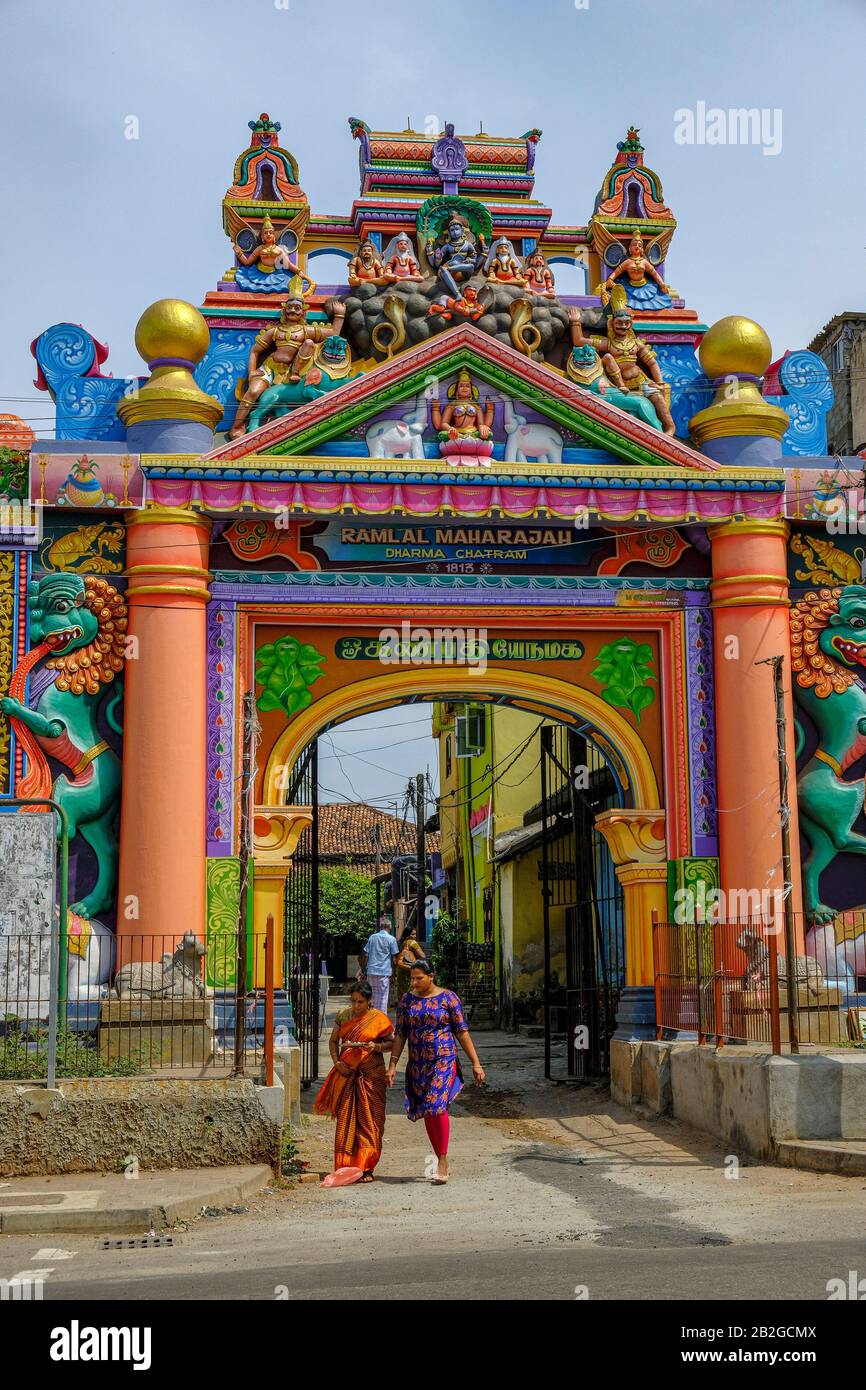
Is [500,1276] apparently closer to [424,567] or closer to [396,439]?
[424,567]

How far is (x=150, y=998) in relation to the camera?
1384 cm

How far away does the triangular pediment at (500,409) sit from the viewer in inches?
592

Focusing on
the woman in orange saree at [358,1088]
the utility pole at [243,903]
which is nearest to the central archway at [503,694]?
the utility pole at [243,903]

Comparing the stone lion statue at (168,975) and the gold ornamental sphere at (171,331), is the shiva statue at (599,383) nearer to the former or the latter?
the gold ornamental sphere at (171,331)

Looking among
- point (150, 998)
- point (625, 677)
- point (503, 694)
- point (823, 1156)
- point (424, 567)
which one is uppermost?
point (424, 567)

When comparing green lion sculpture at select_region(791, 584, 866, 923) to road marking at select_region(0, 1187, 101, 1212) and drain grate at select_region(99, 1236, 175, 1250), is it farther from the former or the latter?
drain grate at select_region(99, 1236, 175, 1250)

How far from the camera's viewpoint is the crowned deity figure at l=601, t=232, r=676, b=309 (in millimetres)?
16359

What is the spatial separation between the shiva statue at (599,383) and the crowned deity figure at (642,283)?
1.05 m

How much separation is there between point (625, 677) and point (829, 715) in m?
2.05

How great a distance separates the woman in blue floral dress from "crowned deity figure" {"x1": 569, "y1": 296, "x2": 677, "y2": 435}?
6854 millimetres

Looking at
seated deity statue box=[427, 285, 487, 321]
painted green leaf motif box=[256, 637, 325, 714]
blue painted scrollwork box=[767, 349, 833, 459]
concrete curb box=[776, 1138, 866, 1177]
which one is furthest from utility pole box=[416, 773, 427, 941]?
concrete curb box=[776, 1138, 866, 1177]

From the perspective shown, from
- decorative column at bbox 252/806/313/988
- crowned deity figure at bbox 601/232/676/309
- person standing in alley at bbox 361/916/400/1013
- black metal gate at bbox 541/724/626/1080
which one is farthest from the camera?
person standing in alley at bbox 361/916/400/1013

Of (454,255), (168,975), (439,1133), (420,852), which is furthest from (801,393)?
(420,852)
